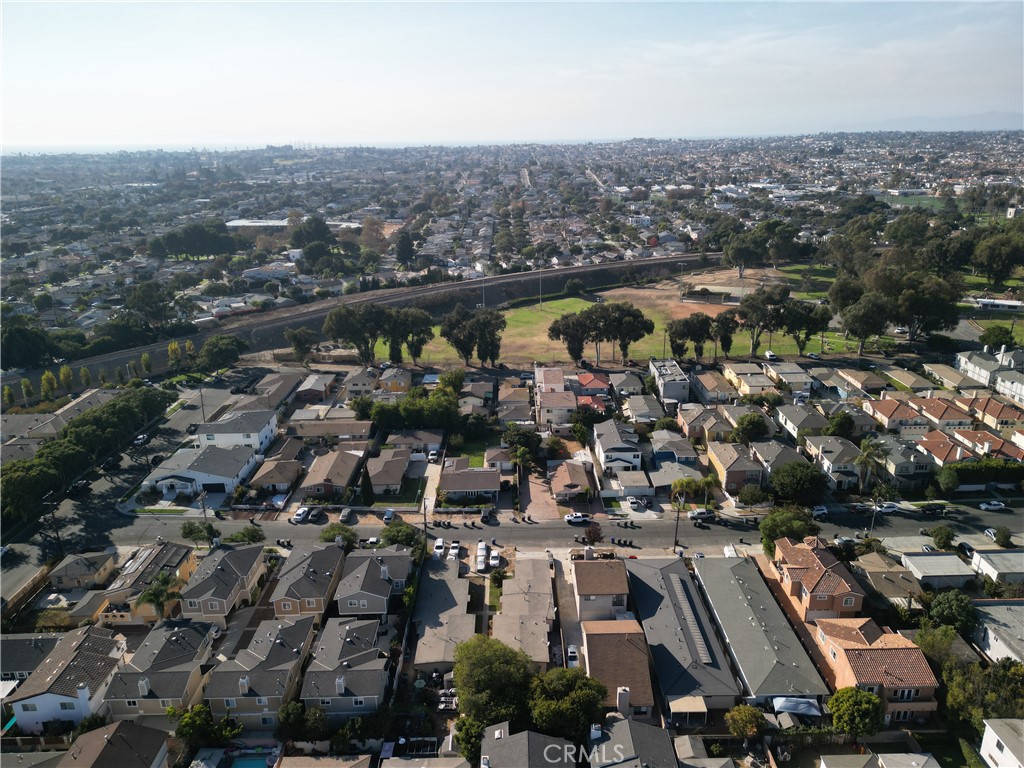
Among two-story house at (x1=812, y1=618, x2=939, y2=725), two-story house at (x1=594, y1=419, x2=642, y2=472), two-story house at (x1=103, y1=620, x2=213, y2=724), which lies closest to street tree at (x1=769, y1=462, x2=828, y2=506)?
two-story house at (x1=594, y1=419, x2=642, y2=472)

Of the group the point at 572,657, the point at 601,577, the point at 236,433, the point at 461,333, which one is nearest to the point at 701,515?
the point at 601,577

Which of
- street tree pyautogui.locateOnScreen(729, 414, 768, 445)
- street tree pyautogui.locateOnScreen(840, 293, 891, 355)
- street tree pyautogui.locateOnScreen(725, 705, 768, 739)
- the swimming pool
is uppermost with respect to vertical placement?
street tree pyautogui.locateOnScreen(840, 293, 891, 355)

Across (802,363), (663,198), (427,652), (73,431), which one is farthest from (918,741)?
(663,198)

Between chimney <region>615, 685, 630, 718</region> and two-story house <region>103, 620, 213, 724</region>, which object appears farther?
two-story house <region>103, 620, 213, 724</region>

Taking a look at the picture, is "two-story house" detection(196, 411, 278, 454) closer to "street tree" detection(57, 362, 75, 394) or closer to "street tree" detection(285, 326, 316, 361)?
"street tree" detection(285, 326, 316, 361)

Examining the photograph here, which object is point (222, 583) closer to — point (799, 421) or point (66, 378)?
point (799, 421)

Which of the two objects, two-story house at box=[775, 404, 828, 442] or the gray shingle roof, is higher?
two-story house at box=[775, 404, 828, 442]

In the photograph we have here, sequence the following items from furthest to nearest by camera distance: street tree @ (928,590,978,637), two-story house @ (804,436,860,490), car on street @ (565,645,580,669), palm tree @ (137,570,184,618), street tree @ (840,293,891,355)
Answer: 1. street tree @ (840,293,891,355)
2. two-story house @ (804,436,860,490)
3. palm tree @ (137,570,184,618)
4. street tree @ (928,590,978,637)
5. car on street @ (565,645,580,669)

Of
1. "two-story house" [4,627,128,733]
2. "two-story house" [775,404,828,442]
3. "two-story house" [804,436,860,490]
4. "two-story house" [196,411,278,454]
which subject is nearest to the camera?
"two-story house" [4,627,128,733]
